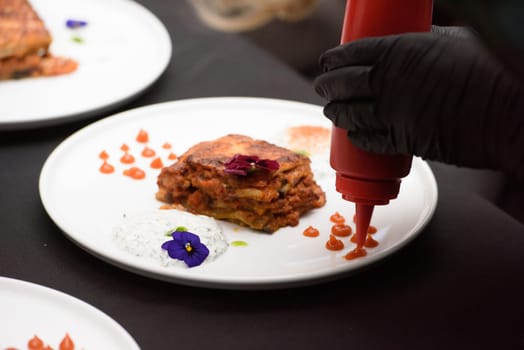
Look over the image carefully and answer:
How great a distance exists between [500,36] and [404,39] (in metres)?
0.59

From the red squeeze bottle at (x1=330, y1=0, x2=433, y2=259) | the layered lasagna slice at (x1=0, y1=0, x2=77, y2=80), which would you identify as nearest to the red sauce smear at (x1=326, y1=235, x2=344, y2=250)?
the red squeeze bottle at (x1=330, y1=0, x2=433, y2=259)

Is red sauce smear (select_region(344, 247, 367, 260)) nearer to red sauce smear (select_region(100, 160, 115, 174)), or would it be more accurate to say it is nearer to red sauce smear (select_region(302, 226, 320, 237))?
red sauce smear (select_region(302, 226, 320, 237))

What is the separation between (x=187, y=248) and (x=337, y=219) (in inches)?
14.9

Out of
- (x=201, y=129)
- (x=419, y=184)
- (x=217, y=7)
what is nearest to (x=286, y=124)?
(x=201, y=129)

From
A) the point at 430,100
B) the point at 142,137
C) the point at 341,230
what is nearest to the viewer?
the point at 430,100

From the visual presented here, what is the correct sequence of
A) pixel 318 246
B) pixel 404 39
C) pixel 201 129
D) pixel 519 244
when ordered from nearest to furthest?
1. pixel 404 39
2. pixel 318 246
3. pixel 519 244
4. pixel 201 129

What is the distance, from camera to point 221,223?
67.7 inches

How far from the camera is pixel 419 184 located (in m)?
1.88

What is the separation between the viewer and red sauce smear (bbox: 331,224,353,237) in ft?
5.48

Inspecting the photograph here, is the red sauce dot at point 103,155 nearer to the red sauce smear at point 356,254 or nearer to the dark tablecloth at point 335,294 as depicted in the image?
the dark tablecloth at point 335,294

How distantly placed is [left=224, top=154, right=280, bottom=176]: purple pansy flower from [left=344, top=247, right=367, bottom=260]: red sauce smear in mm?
257

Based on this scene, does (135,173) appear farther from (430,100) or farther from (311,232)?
(430,100)

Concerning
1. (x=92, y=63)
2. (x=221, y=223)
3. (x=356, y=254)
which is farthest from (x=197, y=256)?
(x=92, y=63)

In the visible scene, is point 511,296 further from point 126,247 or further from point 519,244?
point 126,247
